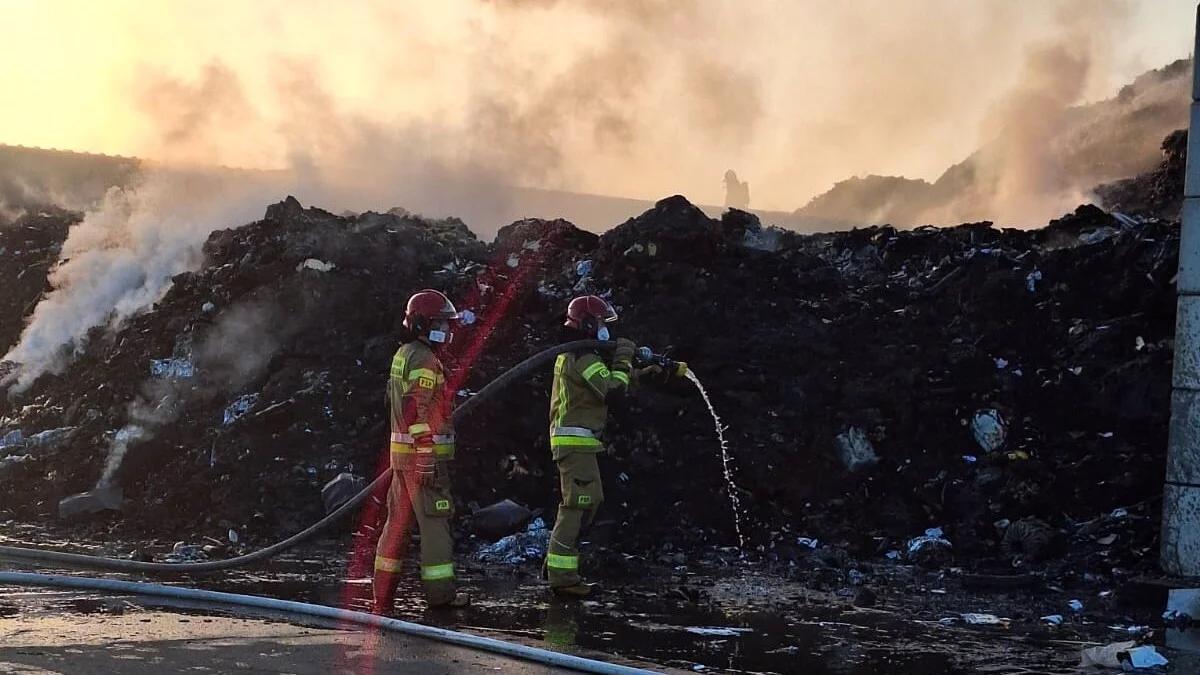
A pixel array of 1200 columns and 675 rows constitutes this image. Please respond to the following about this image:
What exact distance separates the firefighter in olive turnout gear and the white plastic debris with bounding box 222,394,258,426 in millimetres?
5377

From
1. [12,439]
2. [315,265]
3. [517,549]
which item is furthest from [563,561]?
[12,439]

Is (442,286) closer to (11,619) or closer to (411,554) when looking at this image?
(411,554)

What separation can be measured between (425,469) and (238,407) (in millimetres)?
5882

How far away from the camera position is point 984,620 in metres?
6.98

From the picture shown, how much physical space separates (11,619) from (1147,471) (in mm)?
7862

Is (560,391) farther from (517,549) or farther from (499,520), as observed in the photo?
(499,520)

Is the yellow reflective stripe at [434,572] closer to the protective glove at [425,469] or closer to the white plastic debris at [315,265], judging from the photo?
the protective glove at [425,469]

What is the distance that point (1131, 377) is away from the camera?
10.6 m

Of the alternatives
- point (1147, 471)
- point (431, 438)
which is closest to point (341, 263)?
point (431, 438)

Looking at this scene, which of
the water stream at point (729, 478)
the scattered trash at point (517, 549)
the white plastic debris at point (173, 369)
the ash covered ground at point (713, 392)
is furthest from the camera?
the white plastic debris at point (173, 369)

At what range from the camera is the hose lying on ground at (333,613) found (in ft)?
18.0

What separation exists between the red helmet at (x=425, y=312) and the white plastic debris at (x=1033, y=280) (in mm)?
7638

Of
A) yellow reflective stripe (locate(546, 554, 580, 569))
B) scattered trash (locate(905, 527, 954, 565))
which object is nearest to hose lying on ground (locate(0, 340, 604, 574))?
yellow reflective stripe (locate(546, 554, 580, 569))

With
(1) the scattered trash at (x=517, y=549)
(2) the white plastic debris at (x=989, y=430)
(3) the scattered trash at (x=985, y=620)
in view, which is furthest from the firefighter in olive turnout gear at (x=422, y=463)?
(2) the white plastic debris at (x=989, y=430)
